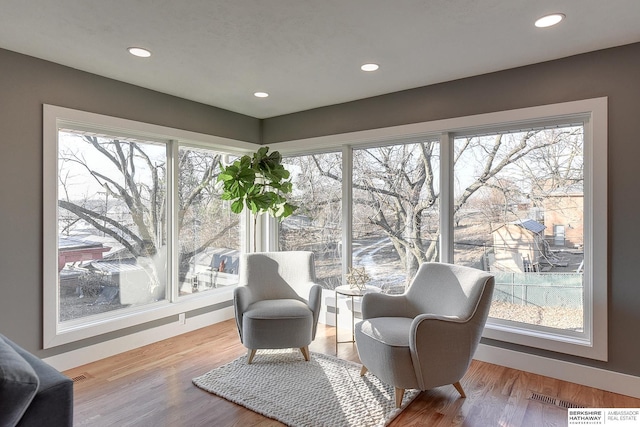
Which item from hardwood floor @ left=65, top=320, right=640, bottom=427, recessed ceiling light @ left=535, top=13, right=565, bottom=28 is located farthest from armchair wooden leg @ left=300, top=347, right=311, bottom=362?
recessed ceiling light @ left=535, top=13, right=565, bottom=28

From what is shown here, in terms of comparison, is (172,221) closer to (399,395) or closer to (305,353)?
(305,353)

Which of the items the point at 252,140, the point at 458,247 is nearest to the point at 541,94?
the point at 458,247

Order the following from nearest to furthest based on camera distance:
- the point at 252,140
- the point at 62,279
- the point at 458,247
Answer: the point at 62,279, the point at 458,247, the point at 252,140

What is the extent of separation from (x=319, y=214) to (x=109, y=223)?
2.25 m

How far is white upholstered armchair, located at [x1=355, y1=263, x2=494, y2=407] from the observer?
7.59ft

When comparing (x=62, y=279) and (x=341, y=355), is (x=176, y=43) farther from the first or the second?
(x=341, y=355)

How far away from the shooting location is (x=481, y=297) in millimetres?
2436

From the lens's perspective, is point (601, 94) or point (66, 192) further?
point (66, 192)

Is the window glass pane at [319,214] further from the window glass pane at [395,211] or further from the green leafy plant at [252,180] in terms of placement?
the green leafy plant at [252,180]

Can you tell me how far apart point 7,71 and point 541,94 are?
13.4 ft

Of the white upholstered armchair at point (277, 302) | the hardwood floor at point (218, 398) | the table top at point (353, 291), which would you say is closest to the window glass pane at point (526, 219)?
the hardwood floor at point (218, 398)

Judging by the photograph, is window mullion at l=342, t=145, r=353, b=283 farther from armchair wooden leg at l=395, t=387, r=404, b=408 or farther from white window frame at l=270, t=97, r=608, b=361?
armchair wooden leg at l=395, t=387, r=404, b=408

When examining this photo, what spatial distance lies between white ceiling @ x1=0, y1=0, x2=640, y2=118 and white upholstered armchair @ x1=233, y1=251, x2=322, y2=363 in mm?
1751

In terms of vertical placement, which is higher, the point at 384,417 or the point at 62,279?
the point at 62,279
